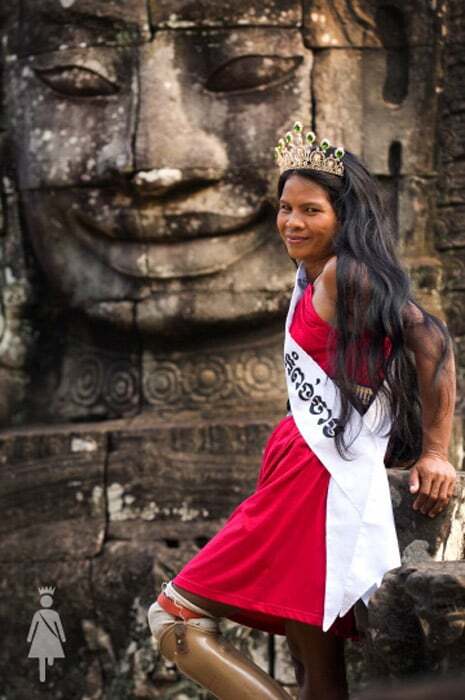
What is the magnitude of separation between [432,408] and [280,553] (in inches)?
22.2

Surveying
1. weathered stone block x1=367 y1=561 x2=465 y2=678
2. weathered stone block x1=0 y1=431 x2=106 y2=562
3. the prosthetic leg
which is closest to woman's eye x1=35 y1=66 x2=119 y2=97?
weathered stone block x1=0 y1=431 x2=106 y2=562

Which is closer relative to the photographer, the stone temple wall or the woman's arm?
the woman's arm

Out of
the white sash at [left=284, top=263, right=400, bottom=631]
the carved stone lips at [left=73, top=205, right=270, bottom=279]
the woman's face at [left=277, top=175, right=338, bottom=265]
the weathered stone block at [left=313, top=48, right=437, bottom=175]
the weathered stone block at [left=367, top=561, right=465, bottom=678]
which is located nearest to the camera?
the weathered stone block at [left=367, top=561, right=465, bottom=678]

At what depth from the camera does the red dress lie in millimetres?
4754

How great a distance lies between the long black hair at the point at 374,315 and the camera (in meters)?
4.80

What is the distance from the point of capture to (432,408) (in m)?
4.86

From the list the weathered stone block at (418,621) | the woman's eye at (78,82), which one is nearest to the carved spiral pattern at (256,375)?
the woman's eye at (78,82)

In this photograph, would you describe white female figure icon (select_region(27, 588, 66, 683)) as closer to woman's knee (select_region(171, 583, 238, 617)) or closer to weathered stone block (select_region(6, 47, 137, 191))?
weathered stone block (select_region(6, 47, 137, 191))

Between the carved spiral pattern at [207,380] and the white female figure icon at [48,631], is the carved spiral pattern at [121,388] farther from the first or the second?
the white female figure icon at [48,631]

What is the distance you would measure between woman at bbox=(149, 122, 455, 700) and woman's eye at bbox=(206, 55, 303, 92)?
3.29 metres

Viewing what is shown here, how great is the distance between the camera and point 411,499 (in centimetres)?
501

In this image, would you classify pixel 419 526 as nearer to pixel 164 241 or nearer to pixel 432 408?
pixel 432 408

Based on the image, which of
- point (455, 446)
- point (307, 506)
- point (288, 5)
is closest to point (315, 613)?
point (307, 506)

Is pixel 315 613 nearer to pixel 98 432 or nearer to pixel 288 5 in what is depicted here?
pixel 98 432
